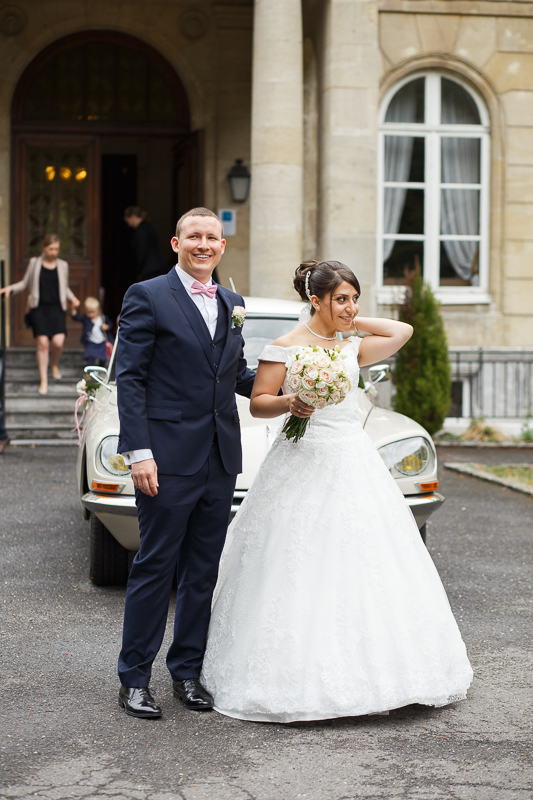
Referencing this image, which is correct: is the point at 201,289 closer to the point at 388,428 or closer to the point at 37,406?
the point at 388,428

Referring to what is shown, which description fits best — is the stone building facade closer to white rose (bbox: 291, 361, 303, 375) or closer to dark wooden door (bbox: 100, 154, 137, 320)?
dark wooden door (bbox: 100, 154, 137, 320)

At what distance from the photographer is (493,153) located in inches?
571

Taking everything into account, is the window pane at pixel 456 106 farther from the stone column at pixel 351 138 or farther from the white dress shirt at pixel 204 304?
the white dress shirt at pixel 204 304

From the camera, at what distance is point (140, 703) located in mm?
3803

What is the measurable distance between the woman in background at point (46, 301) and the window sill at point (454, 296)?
173 inches

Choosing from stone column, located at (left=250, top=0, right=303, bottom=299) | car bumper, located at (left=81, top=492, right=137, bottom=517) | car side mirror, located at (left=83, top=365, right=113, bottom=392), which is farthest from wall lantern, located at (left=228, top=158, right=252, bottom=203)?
car bumper, located at (left=81, top=492, right=137, bottom=517)

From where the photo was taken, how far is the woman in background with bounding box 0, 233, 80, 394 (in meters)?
12.6

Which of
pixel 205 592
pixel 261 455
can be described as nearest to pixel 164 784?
pixel 205 592

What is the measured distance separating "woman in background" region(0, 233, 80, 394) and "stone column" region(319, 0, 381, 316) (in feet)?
11.3

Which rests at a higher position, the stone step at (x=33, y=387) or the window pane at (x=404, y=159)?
the window pane at (x=404, y=159)

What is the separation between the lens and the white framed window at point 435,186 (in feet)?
47.9

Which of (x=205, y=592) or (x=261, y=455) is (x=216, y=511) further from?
(x=261, y=455)

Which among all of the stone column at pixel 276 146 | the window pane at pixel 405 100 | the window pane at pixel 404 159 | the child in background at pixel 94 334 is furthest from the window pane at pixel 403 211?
the child in background at pixel 94 334

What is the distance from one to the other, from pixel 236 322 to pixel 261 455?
1559mm
